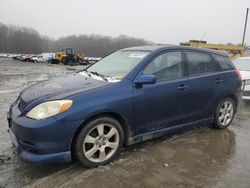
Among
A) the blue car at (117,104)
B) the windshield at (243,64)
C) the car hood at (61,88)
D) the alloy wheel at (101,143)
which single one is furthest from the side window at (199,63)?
the windshield at (243,64)

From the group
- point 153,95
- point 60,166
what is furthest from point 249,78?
point 60,166

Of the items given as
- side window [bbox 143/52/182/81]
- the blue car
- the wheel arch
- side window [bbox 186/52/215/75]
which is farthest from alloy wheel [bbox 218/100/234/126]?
the wheel arch

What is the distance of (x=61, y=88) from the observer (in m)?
3.52

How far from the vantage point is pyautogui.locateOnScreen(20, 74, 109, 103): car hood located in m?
3.31

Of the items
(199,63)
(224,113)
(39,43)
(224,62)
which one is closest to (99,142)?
(199,63)

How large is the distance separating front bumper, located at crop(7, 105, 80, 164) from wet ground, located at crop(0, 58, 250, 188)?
0.29m

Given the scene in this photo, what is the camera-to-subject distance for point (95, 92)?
333cm

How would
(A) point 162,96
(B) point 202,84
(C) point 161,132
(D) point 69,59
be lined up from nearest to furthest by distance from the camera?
(A) point 162,96 → (C) point 161,132 → (B) point 202,84 → (D) point 69,59

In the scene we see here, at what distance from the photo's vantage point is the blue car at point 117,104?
3.08 m

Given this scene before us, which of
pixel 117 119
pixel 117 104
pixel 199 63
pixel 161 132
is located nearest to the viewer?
pixel 117 104

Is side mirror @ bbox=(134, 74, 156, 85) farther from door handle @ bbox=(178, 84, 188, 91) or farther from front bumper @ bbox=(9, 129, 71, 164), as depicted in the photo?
front bumper @ bbox=(9, 129, 71, 164)

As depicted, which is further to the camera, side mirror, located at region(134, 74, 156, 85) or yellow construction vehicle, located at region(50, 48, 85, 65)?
yellow construction vehicle, located at region(50, 48, 85, 65)

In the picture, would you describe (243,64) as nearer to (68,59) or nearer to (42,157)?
(42,157)

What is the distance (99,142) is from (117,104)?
0.55m
